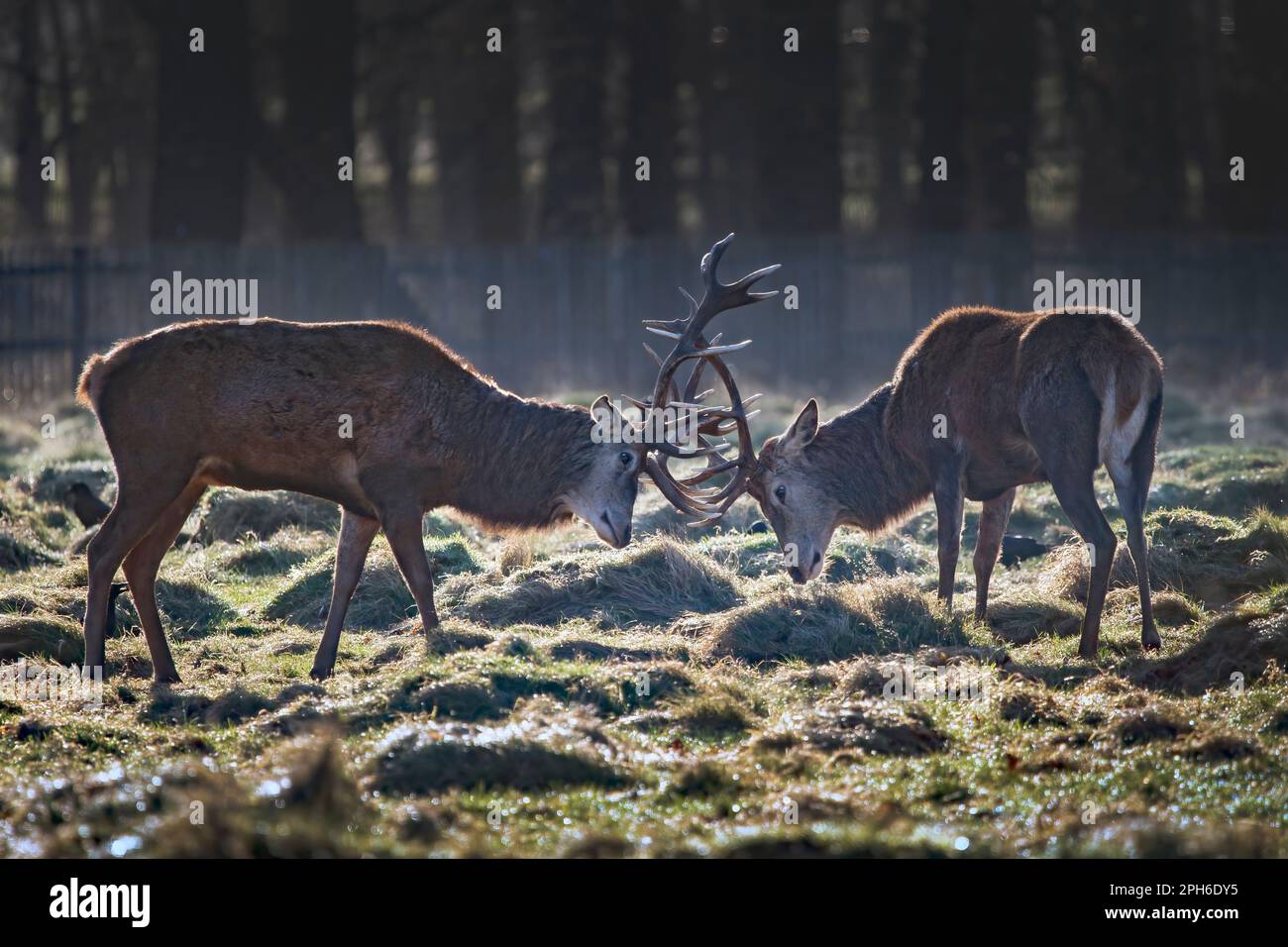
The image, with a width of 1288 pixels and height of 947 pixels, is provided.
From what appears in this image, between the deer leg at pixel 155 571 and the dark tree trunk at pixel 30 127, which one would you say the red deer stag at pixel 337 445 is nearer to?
the deer leg at pixel 155 571

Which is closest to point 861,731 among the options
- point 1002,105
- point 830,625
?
point 830,625

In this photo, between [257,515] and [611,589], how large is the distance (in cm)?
420

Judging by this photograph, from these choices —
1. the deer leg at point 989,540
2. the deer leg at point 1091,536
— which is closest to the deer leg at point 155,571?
the deer leg at point 989,540

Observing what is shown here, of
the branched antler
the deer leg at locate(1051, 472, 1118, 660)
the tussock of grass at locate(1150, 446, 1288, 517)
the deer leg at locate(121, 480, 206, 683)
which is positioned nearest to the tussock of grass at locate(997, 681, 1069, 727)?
the deer leg at locate(1051, 472, 1118, 660)

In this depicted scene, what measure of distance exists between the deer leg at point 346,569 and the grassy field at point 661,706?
220 mm

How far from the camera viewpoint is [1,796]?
22.9ft

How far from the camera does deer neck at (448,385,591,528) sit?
10734 mm

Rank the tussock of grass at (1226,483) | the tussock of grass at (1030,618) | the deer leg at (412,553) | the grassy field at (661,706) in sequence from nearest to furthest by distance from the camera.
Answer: the grassy field at (661,706), the deer leg at (412,553), the tussock of grass at (1030,618), the tussock of grass at (1226,483)

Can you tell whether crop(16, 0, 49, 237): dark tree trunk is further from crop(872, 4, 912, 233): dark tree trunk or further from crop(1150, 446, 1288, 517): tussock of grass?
crop(1150, 446, 1288, 517): tussock of grass

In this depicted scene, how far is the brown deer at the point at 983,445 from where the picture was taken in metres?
10.0

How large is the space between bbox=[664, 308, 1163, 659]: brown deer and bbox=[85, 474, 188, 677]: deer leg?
391cm

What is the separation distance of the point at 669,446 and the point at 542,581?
4.68 ft

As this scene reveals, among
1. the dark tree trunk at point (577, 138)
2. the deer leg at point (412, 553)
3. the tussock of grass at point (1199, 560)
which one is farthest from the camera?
the dark tree trunk at point (577, 138)
